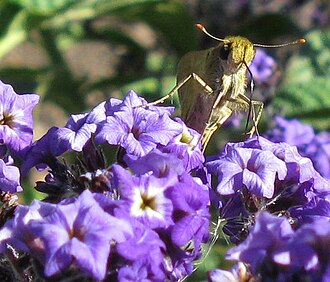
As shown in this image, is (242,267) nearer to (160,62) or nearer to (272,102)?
(272,102)

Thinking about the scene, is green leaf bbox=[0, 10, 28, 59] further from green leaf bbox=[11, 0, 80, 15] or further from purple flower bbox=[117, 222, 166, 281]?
purple flower bbox=[117, 222, 166, 281]

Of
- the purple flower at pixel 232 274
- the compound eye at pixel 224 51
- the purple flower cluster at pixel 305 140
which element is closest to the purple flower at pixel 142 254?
the purple flower at pixel 232 274

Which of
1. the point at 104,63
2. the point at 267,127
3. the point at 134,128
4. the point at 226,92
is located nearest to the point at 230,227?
the point at 134,128

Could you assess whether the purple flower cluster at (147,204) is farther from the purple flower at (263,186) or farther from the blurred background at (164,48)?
the blurred background at (164,48)

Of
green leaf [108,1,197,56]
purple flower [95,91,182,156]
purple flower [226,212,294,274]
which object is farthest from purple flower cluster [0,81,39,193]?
green leaf [108,1,197,56]

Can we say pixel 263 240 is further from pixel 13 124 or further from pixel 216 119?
pixel 216 119

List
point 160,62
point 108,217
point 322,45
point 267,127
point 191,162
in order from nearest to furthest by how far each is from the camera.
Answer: point 108,217
point 191,162
point 267,127
point 322,45
point 160,62

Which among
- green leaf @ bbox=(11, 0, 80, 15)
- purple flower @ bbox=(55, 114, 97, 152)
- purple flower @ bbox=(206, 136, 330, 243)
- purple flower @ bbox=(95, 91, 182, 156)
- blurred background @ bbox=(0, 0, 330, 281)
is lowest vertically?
blurred background @ bbox=(0, 0, 330, 281)
